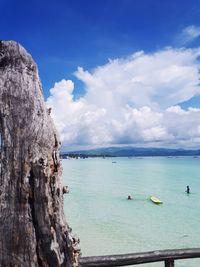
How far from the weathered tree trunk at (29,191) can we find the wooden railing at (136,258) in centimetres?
163

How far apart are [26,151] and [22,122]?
0.71ft

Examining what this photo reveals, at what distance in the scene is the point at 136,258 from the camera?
3977 mm

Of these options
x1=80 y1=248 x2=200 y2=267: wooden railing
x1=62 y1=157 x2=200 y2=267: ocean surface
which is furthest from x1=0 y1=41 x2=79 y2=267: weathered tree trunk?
x1=62 y1=157 x2=200 y2=267: ocean surface

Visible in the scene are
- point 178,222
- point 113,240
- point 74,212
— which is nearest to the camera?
point 113,240

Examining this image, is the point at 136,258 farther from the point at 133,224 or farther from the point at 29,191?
the point at 133,224

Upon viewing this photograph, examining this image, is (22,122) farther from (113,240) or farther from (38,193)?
(113,240)

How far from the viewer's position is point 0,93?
2314 millimetres

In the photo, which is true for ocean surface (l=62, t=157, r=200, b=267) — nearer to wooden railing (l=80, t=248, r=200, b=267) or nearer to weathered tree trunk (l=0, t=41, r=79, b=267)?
wooden railing (l=80, t=248, r=200, b=267)

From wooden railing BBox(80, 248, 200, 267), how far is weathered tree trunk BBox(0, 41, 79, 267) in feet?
5.36

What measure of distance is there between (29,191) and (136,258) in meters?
2.39

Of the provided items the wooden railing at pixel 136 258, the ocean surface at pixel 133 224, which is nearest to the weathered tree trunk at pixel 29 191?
the wooden railing at pixel 136 258

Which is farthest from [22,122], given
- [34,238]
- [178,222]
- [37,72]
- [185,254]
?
[178,222]

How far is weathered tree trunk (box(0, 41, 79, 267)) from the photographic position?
211 cm

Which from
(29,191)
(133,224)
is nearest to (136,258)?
(29,191)
